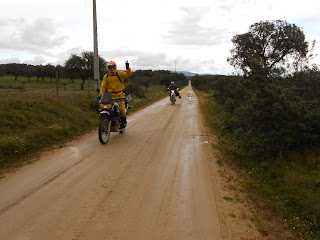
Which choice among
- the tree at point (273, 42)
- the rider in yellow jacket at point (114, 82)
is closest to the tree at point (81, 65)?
the tree at point (273, 42)

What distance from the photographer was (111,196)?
12.2 feet

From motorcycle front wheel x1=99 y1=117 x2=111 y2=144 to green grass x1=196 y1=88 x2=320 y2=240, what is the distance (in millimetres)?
3229

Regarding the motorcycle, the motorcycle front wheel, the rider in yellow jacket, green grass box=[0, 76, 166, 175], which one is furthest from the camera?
the rider in yellow jacket

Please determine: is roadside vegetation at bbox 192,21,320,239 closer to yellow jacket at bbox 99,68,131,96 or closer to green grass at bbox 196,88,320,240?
green grass at bbox 196,88,320,240

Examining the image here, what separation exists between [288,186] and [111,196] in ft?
10.5

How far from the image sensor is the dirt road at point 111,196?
2.90 metres

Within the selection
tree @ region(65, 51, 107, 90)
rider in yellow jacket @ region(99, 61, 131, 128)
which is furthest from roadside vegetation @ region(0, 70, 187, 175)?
tree @ region(65, 51, 107, 90)

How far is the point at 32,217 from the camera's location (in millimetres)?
3092

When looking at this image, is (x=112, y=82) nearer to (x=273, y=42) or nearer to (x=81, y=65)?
(x=273, y=42)

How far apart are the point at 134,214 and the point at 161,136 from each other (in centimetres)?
469

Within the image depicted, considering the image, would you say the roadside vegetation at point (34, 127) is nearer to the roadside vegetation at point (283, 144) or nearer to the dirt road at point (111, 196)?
the dirt road at point (111, 196)

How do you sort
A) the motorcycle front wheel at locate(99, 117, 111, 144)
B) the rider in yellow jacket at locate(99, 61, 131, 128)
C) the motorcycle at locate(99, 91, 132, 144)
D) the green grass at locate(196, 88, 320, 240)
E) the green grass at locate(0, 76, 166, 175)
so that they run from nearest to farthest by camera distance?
the green grass at locate(196, 88, 320, 240), the green grass at locate(0, 76, 166, 175), the motorcycle front wheel at locate(99, 117, 111, 144), the motorcycle at locate(99, 91, 132, 144), the rider in yellow jacket at locate(99, 61, 131, 128)

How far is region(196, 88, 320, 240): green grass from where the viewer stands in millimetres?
3418

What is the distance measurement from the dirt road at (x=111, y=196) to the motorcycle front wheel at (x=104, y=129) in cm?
35
